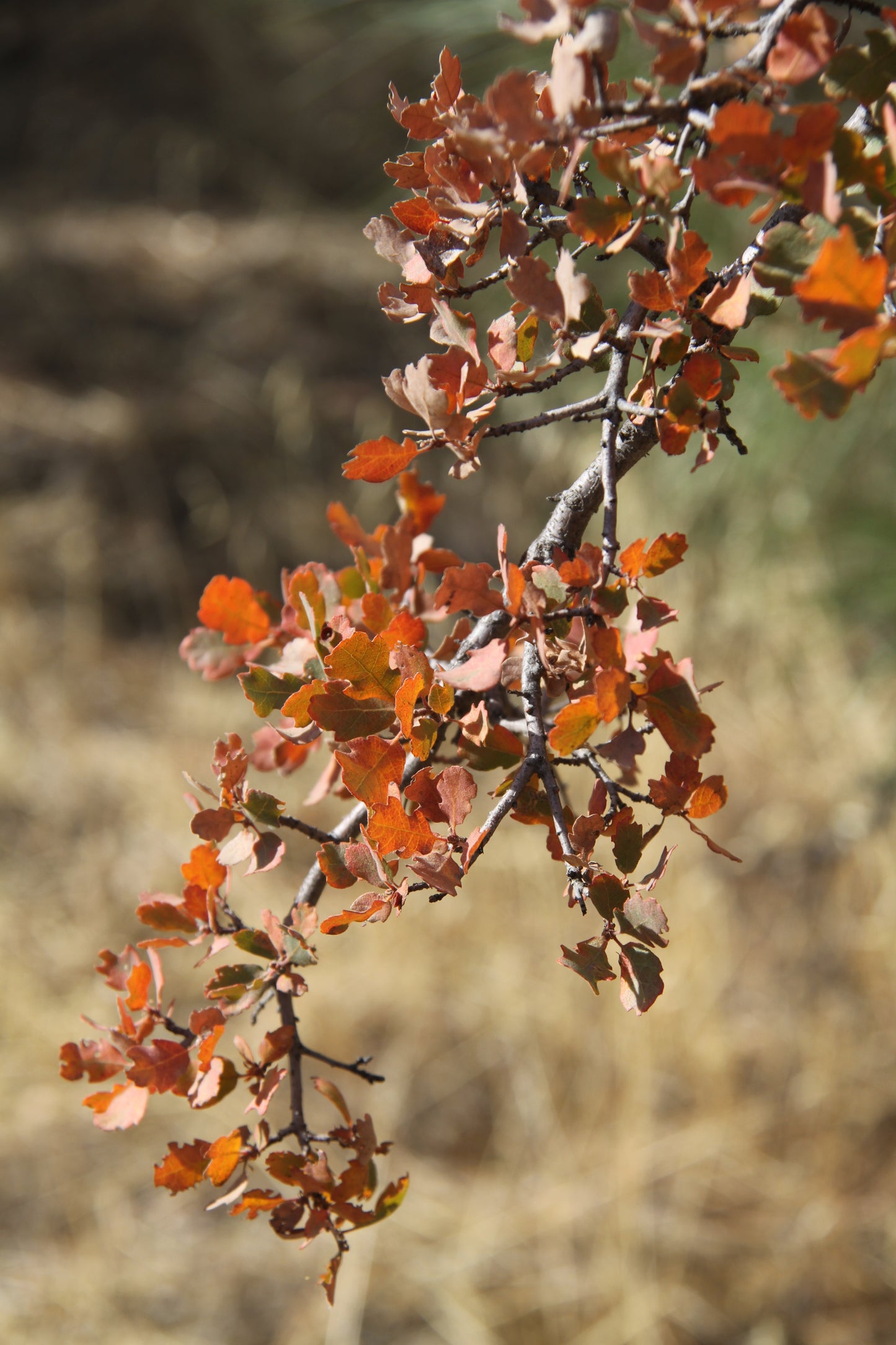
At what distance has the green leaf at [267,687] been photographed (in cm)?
28

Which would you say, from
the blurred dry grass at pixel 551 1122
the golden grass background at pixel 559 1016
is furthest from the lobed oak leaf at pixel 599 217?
the blurred dry grass at pixel 551 1122

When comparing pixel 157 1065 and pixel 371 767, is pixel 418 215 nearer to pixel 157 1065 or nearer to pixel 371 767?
Result: pixel 371 767

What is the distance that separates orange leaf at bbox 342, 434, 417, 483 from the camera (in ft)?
0.87

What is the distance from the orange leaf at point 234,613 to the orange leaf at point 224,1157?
0.17 meters

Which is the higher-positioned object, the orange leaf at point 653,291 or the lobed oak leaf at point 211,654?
the lobed oak leaf at point 211,654

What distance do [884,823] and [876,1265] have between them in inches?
24.2

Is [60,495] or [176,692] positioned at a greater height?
[60,495]

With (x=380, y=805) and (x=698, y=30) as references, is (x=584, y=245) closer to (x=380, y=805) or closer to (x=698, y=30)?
(x=698, y=30)

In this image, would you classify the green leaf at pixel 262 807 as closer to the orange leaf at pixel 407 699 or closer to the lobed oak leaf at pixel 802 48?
the orange leaf at pixel 407 699

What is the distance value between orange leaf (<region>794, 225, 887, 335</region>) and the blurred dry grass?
1151 millimetres

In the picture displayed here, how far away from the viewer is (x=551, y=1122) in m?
1.36

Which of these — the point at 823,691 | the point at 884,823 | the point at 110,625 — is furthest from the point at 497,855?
the point at 110,625

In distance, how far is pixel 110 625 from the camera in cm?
233

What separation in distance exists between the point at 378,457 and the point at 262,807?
0.37 ft
